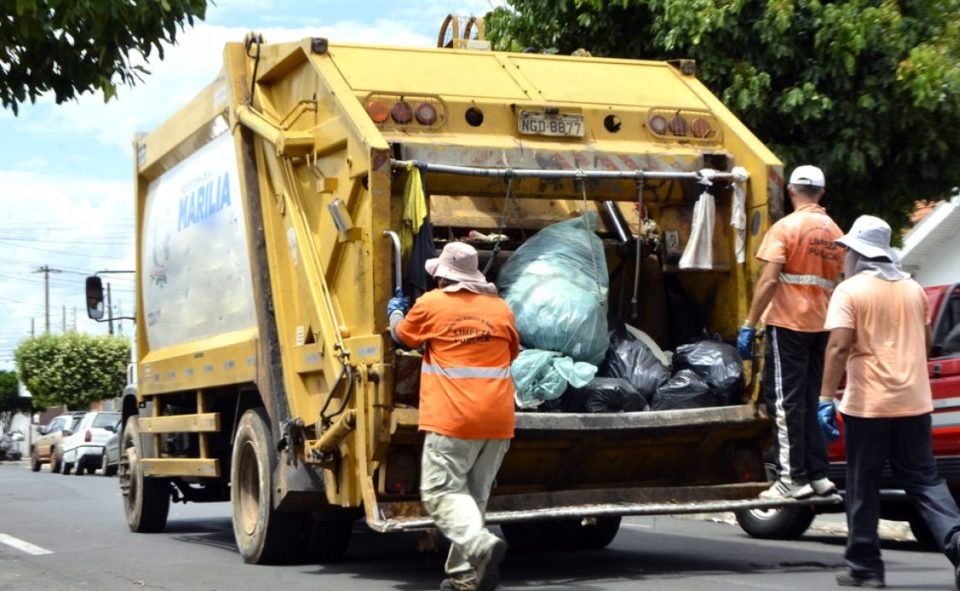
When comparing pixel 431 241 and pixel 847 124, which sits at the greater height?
pixel 847 124

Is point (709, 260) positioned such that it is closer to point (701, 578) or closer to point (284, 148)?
point (701, 578)

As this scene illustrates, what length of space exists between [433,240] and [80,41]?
2.25 metres

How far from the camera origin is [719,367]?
7.82 m

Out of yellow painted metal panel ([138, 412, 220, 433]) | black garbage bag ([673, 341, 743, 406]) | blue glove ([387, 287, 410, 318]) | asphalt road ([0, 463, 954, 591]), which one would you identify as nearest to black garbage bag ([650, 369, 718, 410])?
black garbage bag ([673, 341, 743, 406])

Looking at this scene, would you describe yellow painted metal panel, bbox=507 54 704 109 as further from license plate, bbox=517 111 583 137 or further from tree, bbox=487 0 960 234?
tree, bbox=487 0 960 234

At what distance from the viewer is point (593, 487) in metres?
7.86

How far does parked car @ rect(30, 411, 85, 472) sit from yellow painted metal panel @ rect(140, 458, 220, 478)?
2169 centimetres

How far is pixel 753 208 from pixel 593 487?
1.71 m

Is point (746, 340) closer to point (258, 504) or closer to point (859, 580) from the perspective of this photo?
point (859, 580)

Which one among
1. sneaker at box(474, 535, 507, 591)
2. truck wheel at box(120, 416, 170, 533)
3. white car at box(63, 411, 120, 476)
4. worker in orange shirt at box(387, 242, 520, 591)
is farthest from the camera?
white car at box(63, 411, 120, 476)

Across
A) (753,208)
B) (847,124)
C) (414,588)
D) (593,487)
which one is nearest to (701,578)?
(593,487)

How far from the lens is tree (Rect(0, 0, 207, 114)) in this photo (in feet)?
25.5

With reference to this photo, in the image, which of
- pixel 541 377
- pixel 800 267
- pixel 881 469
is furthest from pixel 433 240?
pixel 881 469

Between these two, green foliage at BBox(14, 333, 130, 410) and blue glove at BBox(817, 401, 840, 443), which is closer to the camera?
blue glove at BBox(817, 401, 840, 443)
